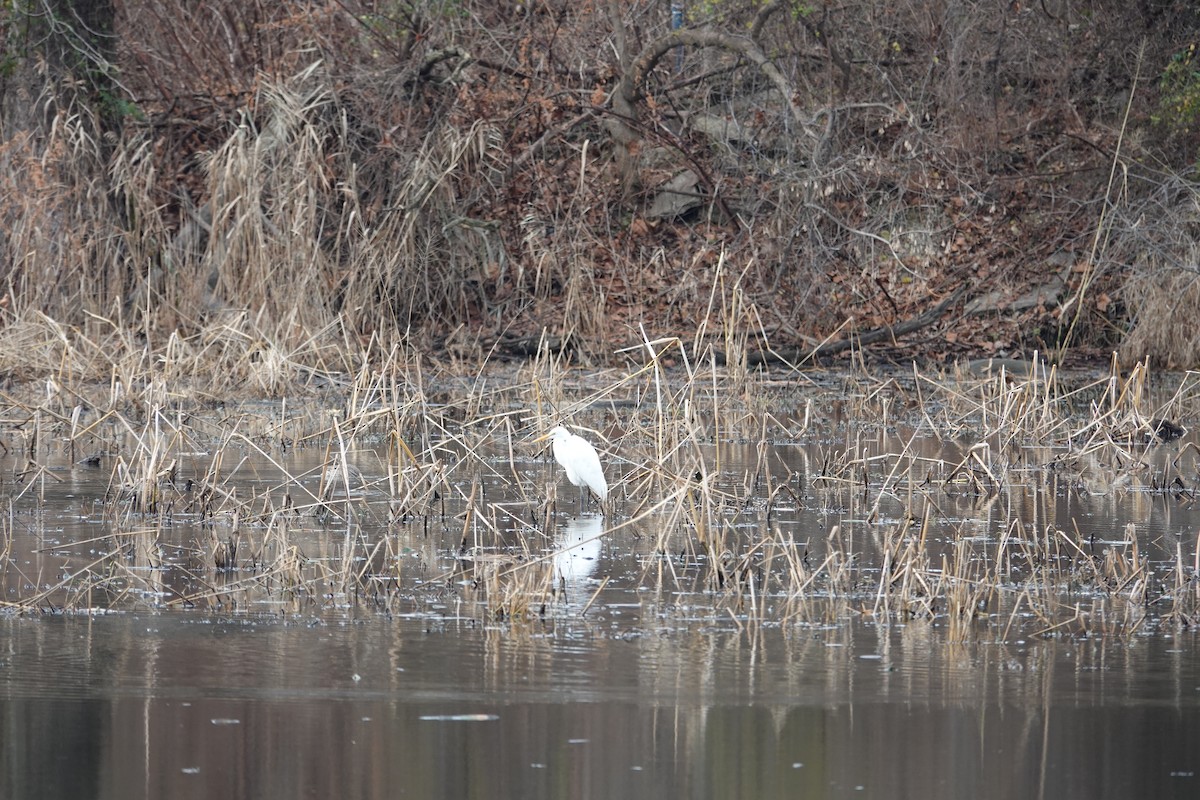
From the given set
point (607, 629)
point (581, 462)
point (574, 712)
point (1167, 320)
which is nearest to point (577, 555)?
point (581, 462)

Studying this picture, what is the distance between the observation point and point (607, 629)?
680cm

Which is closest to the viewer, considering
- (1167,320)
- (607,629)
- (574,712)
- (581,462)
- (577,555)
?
(574,712)

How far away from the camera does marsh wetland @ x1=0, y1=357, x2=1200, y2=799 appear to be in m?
5.10

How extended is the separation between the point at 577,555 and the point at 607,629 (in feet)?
5.21

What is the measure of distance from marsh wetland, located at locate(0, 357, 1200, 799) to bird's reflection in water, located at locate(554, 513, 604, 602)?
0.03 m

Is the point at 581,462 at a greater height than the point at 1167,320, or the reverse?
the point at 1167,320

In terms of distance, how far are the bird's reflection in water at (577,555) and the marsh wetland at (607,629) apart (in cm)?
3

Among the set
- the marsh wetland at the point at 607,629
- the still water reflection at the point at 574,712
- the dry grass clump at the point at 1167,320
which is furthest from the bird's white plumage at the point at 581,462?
the dry grass clump at the point at 1167,320

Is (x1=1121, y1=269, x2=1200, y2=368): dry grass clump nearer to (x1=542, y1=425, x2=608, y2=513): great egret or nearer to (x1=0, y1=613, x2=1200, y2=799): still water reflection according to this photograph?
(x1=542, y1=425, x2=608, y2=513): great egret

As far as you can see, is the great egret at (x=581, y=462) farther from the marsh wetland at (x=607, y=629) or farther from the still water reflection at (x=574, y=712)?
the still water reflection at (x=574, y=712)

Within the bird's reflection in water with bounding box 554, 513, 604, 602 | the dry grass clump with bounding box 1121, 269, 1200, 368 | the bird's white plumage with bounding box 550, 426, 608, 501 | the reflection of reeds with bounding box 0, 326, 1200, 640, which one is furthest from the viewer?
the dry grass clump with bounding box 1121, 269, 1200, 368

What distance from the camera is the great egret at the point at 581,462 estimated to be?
9.73 meters

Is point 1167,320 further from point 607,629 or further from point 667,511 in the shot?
point 607,629

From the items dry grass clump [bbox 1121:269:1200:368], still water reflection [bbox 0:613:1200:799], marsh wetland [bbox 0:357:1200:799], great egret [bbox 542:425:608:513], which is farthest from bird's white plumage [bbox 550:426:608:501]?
dry grass clump [bbox 1121:269:1200:368]
